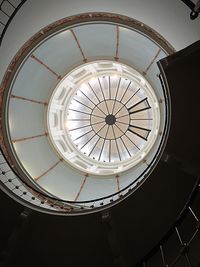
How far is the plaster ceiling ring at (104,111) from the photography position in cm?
652

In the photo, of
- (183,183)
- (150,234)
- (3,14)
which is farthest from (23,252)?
(3,14)

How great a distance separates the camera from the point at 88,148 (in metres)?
10.8

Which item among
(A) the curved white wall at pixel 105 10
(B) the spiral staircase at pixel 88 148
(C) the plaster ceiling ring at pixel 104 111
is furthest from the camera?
(C) the plaster ceiling ring at pixel 104 111

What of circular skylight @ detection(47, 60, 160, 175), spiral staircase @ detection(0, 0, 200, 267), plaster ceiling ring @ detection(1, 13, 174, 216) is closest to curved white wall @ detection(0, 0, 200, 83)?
spiral staircase @ detection(0, 0, 200, 267)

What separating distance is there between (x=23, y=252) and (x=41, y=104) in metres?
4.13

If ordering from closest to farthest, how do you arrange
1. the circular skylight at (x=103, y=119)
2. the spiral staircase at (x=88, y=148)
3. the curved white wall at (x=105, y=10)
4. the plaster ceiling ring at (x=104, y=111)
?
the curved white wall at (x=105, y=10), the spiral staircase at (x=88, y=148), the plaster ceiling ring at (x=104, y=111), the circular skylight at (x=103, y=119)

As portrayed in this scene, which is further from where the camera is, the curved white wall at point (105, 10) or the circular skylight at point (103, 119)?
the circular skylight at point (103, 119)

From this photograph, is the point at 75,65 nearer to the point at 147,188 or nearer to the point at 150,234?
the point at 147,188

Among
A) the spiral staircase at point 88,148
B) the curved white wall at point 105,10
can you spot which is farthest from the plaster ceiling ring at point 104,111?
the curved white wall at point 105,10

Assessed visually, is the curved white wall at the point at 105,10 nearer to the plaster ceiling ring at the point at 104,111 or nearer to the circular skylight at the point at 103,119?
the plaster ceiling ring at the point at 104,111

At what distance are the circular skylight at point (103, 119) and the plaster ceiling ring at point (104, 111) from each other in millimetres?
35

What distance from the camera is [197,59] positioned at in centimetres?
505

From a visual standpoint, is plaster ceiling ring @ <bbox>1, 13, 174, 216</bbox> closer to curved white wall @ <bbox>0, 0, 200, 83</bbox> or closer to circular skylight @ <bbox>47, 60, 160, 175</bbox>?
circular skylight @ <bbox>47, 60, 160, 175</bbox>

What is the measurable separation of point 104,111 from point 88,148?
1.40m
